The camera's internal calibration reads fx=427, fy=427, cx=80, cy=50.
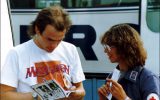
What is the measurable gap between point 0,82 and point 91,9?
1.78m

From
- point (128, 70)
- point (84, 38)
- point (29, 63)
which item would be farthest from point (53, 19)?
point (84, 38)

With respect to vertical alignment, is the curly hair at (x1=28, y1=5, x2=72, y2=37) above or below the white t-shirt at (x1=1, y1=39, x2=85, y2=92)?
above

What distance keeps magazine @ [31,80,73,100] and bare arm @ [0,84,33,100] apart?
7 cm

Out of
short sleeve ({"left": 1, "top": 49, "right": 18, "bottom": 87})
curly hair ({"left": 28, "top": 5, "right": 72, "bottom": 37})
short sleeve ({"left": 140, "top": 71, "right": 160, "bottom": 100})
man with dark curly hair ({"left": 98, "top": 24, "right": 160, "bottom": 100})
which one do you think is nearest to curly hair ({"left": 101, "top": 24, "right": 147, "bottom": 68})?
man with dark curly hair ({"left": 98, "top": 24, "right": 160, "bottom": 100})

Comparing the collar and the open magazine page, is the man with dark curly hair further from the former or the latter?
the open magazine page

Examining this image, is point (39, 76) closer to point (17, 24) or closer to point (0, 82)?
point (0, 82)

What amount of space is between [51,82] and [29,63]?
0.70 feet

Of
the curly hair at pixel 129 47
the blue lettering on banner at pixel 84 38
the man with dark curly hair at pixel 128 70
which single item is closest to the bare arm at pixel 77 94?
the man with dark curly hair at pixel 128 70

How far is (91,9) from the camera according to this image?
13.7 ft

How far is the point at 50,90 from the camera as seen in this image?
8.36ft

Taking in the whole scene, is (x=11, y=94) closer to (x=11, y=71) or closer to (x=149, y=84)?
(x=11, y=71)

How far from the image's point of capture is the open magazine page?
252cm

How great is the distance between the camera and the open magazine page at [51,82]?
8.28 ft

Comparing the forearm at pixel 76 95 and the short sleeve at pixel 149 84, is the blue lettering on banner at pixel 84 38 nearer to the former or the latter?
the forearm at pixel 76 95
